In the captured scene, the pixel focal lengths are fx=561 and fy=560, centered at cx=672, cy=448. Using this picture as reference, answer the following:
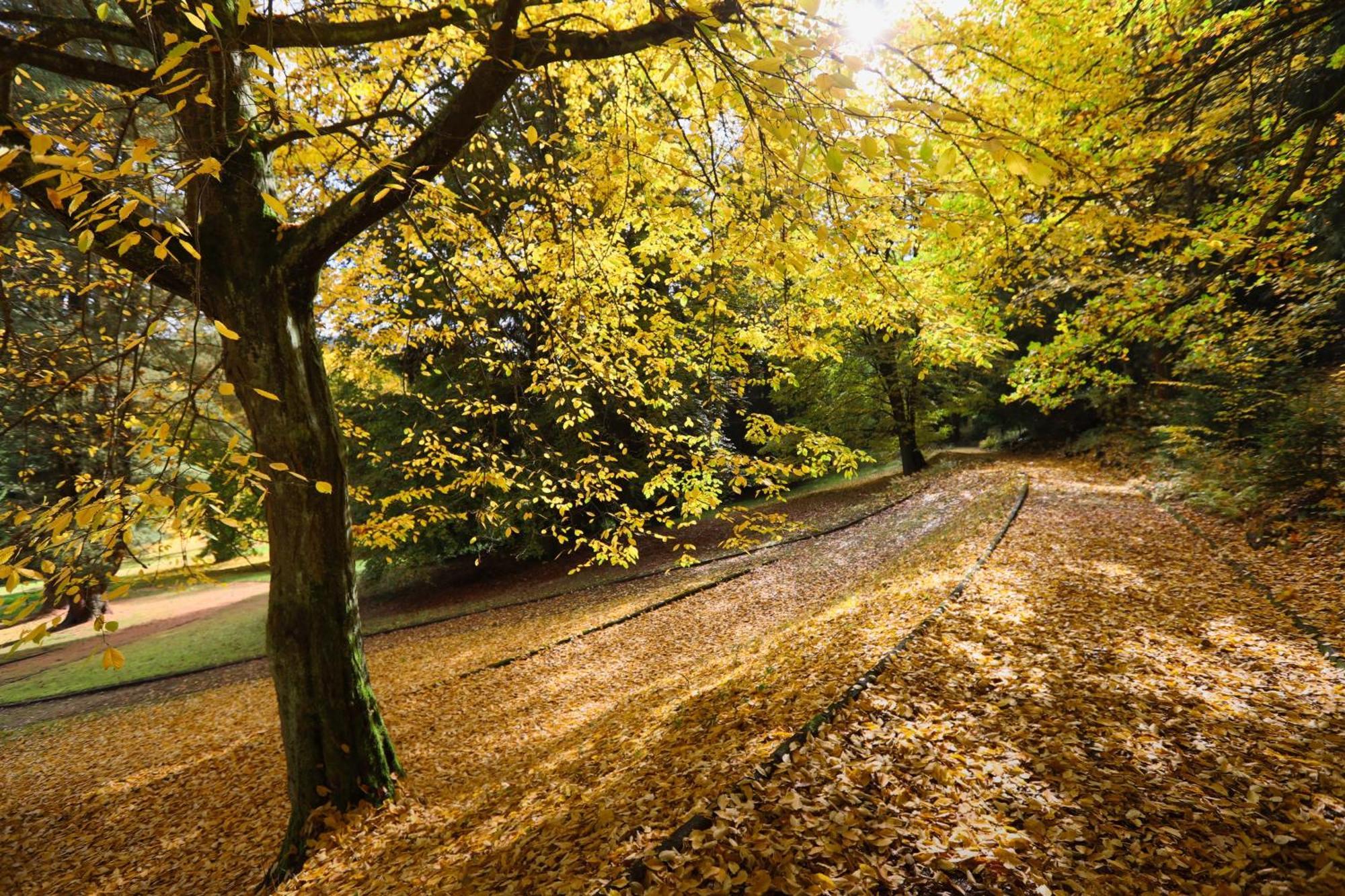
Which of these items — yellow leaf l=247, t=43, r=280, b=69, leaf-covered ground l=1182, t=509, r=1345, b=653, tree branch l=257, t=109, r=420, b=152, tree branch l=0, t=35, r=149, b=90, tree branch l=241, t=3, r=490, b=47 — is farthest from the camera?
leaf-covered ground l=1182, t=509, r=1345, b=653

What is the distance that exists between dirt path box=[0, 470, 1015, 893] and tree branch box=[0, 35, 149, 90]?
204 inches

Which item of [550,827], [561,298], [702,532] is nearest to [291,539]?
[550,827]

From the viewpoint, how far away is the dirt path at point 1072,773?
248 centimetres

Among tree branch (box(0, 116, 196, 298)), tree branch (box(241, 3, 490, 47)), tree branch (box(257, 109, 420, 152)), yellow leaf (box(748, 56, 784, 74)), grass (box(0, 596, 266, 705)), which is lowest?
grass (box(0, 596, 266, 705))

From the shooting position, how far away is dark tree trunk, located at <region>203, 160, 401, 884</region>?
3.79 meters

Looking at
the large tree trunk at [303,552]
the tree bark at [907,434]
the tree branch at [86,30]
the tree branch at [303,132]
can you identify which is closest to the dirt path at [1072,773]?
the large tree trunk at [303,552]

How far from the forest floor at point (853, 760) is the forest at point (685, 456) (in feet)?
0.12

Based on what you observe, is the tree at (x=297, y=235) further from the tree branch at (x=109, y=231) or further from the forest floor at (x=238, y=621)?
the forest floor at (x=238, y=621)

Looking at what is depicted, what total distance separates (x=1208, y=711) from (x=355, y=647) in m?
5.82

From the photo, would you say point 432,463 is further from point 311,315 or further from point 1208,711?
point 1208,711

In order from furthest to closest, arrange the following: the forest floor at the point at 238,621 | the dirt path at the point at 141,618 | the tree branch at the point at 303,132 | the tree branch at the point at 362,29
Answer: the dirt path at the point at 141,618 < the forest floor at the point at 238,621 < the tree branch at the point at 362,29 < the tree branch at the point at 303,132

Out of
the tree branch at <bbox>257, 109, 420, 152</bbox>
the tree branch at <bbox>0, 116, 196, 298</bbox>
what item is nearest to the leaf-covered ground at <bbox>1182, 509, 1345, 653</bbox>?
the tree branch at <bbox>257, 109, 420, 152</bbox>

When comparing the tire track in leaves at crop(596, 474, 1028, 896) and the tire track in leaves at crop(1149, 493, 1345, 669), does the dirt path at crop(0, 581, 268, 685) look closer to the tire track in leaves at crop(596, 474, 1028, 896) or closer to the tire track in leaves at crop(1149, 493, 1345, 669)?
the tire track in leaves at crop(596, 474, 1028, 896)

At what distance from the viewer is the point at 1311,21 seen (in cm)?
560
